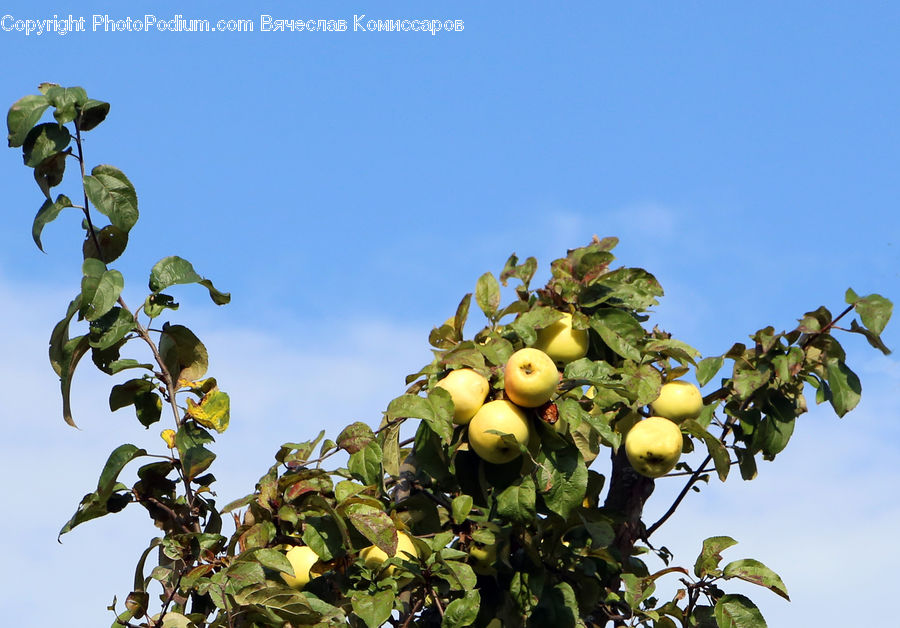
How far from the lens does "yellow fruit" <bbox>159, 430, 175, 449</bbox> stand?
3.62 m

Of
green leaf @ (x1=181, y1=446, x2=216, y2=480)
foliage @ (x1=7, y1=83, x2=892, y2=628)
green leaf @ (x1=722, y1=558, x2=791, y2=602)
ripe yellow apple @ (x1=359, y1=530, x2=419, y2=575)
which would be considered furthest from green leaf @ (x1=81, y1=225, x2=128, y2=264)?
green leaf @ (x1=722, y1=558, x2=791, y2=602)

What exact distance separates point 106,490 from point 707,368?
6.99 ft

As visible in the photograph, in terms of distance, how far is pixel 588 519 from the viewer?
375 centimetres

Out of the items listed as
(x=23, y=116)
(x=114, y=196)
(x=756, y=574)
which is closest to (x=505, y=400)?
(x=756, y=574)

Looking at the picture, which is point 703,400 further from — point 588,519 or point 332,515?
point 332,515

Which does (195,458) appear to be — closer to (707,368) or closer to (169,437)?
(169,437)

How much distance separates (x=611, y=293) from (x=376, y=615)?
4.44 feet

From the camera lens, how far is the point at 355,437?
352 cm

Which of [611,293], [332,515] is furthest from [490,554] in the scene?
[611,293]

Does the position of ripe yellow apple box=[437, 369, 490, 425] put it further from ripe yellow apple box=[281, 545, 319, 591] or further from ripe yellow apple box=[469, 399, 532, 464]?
ripe yellow apple box=[281, 545, 319, 591]

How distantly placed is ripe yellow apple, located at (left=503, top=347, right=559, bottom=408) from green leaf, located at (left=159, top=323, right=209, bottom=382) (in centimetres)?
113

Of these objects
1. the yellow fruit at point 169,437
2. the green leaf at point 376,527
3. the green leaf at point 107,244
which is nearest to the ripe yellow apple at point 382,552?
the green leaf at point 376,527

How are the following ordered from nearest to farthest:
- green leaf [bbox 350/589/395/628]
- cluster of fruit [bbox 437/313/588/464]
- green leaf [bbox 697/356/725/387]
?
1. green leaf [bbox 350/589/395/628]
2. cluster of fruit [bbox 437/313/588/464]
3. green leaf [bbox 697/356/725/387]

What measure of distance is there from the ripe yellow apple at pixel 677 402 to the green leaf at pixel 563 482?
559 mm
